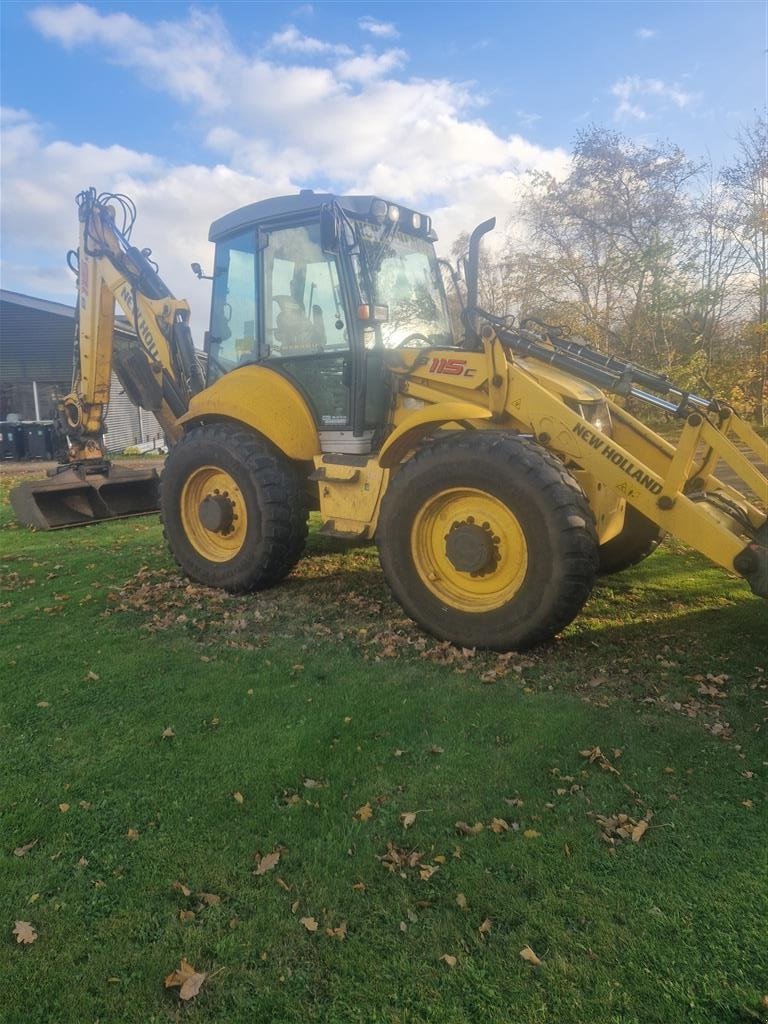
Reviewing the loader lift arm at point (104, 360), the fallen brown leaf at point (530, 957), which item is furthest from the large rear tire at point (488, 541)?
the loader lift arm at point (104, 360)

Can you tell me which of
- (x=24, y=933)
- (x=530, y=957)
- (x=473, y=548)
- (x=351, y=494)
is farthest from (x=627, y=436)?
(x=24, y=933)

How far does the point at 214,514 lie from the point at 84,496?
4.46 metres

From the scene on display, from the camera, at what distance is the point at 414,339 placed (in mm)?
6336

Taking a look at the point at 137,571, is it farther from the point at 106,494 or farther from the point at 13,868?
the point at 13,868

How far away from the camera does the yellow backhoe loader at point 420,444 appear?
482 cm

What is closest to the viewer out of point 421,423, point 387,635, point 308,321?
point 421,423

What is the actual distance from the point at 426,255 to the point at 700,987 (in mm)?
6068

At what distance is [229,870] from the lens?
2947mm

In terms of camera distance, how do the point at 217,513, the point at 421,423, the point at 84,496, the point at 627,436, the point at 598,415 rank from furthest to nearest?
the point at 84,496 → the point at 217,513 → the point at 627,436 → the point at 598,415 → the point at 421,423

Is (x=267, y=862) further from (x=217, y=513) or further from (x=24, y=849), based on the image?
(x=217, y=513)

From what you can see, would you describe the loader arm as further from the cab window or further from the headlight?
the cab window

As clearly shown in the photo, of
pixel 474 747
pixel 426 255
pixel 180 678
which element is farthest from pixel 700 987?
pixel 426 255

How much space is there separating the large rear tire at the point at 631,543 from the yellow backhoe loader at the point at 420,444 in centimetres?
2

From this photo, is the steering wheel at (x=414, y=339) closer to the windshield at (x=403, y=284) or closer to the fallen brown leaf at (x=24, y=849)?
the windshield at (x=403, y=284)
